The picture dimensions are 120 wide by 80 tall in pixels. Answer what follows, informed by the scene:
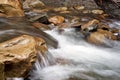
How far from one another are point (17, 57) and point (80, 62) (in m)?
2.74

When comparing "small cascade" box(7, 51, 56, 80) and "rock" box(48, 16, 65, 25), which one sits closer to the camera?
"small cascade" box(7, 51, 56, 80)

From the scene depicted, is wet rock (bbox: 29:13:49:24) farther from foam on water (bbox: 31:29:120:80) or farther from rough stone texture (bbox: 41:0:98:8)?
rough stone texture (bbox: 41:0:98:8)

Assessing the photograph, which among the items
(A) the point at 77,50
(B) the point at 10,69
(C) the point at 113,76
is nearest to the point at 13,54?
(B) the point at 10,69

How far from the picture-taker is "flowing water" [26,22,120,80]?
6.09m

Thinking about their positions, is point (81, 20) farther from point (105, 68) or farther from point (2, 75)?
point (2, 75)

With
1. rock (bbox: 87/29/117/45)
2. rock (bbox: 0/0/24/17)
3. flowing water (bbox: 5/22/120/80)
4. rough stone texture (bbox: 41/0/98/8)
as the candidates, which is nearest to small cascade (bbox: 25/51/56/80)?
flowing water (bbox: 5/22/120/80)

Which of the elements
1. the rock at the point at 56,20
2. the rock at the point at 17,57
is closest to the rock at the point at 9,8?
the rock at the point at 56,20

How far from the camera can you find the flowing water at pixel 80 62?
20.0ft

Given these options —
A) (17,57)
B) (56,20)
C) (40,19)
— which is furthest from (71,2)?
(17,57)

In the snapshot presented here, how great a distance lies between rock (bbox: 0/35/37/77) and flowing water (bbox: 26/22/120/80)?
643 millimetres

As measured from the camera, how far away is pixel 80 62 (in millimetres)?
7188

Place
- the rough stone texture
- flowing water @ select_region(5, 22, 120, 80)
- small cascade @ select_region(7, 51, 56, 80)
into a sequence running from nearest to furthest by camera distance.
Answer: small cascade @ select_region(7, 51, 56, 80), flowing water @ select_region(5, 22, 120, 80), the rough stone texture

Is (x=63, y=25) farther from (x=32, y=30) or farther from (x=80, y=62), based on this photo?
(x=80, y=62)

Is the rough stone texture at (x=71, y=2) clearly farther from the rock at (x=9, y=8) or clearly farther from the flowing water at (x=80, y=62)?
the flowing water at (x=80, y=62)
